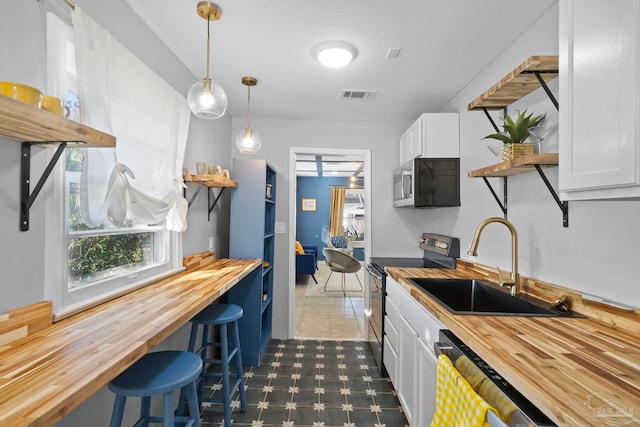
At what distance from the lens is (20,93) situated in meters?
0.84

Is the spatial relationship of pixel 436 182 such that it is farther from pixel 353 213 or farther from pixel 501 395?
pixel 353 213

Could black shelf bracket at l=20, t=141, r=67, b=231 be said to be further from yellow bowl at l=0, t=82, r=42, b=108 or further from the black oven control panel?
the black oven control panel

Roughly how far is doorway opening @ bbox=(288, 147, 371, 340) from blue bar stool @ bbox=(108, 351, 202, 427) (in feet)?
6.59

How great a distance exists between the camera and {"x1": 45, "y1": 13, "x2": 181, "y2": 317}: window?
1.18 meters

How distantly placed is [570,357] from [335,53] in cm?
195

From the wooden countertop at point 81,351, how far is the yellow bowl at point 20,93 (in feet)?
2.36

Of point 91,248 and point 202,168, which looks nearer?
point 91,248

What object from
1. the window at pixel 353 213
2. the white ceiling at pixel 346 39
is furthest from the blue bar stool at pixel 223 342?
the window at pixel 353 213

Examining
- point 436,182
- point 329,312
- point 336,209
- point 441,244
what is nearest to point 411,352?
point 441,244

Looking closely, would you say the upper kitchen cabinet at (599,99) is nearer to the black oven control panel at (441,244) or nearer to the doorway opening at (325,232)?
the black oven control panel at (441,244)

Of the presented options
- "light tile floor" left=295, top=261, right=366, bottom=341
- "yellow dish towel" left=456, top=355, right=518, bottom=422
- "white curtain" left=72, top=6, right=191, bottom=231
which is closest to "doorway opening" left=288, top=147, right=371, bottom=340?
"light tile floor" left=295, top=261, right=366, bottom=341

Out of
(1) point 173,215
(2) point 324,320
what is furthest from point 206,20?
(2) point 324,320

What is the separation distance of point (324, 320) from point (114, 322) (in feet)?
10.3

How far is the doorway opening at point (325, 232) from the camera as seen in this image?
11.4 feet
